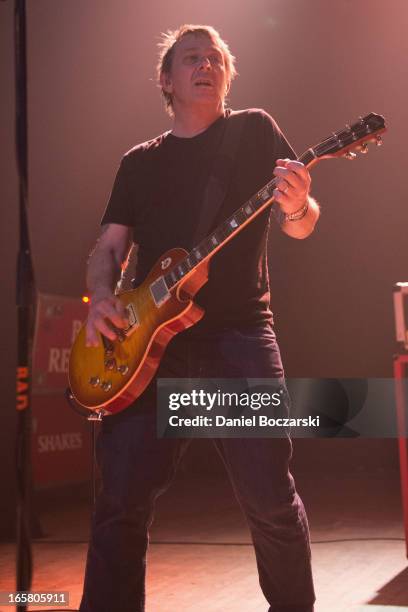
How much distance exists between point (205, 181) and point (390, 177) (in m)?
4.26

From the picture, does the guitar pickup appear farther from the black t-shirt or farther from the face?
the face

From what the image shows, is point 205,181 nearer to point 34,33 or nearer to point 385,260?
point 34,33

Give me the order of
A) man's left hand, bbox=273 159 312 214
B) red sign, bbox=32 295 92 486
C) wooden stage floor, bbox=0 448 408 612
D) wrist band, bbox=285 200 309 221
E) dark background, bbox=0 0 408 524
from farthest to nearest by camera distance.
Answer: dark background, bbox=0 0 408 524
red sign, bbox=32 295 92 486
wooden stage floor, bbox=0 448 408 612
wrist band, bbox=285 200 309 221
man's left hand, bbox=273 159 312 214

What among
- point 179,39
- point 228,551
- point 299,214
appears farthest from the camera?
point 228,551

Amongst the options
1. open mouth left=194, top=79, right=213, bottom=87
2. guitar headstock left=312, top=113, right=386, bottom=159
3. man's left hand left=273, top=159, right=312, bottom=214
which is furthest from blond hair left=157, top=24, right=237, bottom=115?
man's left hand left=273, top=159, right=312, bottom=214

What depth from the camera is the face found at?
6.89 feet

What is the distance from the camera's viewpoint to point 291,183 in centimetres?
176

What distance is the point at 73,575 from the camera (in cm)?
318

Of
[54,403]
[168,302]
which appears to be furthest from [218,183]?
[54,403]

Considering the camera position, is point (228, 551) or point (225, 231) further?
point (228, 551)

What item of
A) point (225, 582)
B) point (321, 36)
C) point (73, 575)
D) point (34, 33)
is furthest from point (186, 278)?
point (321, 36)

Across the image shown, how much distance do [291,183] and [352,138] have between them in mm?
273

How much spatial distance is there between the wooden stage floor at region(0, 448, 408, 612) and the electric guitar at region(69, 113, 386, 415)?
1027 millimetres

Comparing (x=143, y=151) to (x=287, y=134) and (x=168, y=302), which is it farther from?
(x=287, y=134)
